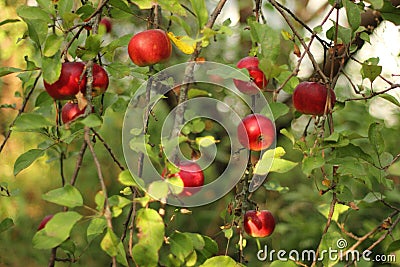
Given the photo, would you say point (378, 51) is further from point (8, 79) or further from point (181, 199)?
point (8, 79)

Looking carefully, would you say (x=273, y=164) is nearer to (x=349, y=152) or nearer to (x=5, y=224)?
(x=349, y=152)

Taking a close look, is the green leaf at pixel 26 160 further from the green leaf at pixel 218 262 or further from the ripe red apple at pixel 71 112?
the green leaf at pixel 218 262

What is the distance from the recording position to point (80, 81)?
73cm

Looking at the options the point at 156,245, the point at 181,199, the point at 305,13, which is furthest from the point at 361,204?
the point at 305,13

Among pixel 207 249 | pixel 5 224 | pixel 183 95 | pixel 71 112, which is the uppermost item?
pixel 183 95

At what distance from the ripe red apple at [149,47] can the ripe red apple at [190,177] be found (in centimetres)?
17

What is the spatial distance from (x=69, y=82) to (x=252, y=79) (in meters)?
0.27

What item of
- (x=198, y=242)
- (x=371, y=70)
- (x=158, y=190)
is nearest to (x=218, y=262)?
(x=198, y=242)

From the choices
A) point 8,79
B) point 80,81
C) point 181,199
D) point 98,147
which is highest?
point 80,81

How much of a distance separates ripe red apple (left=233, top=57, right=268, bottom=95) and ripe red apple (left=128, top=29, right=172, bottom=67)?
0.12m

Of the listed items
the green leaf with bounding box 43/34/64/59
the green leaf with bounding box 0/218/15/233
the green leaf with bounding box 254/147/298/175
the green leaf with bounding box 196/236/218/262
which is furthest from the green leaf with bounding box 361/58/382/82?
the green leaf with bounding box 0/218/15/233

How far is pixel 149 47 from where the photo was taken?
2.71ft

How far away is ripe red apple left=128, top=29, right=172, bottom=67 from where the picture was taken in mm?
827

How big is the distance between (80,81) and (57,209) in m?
1.93
